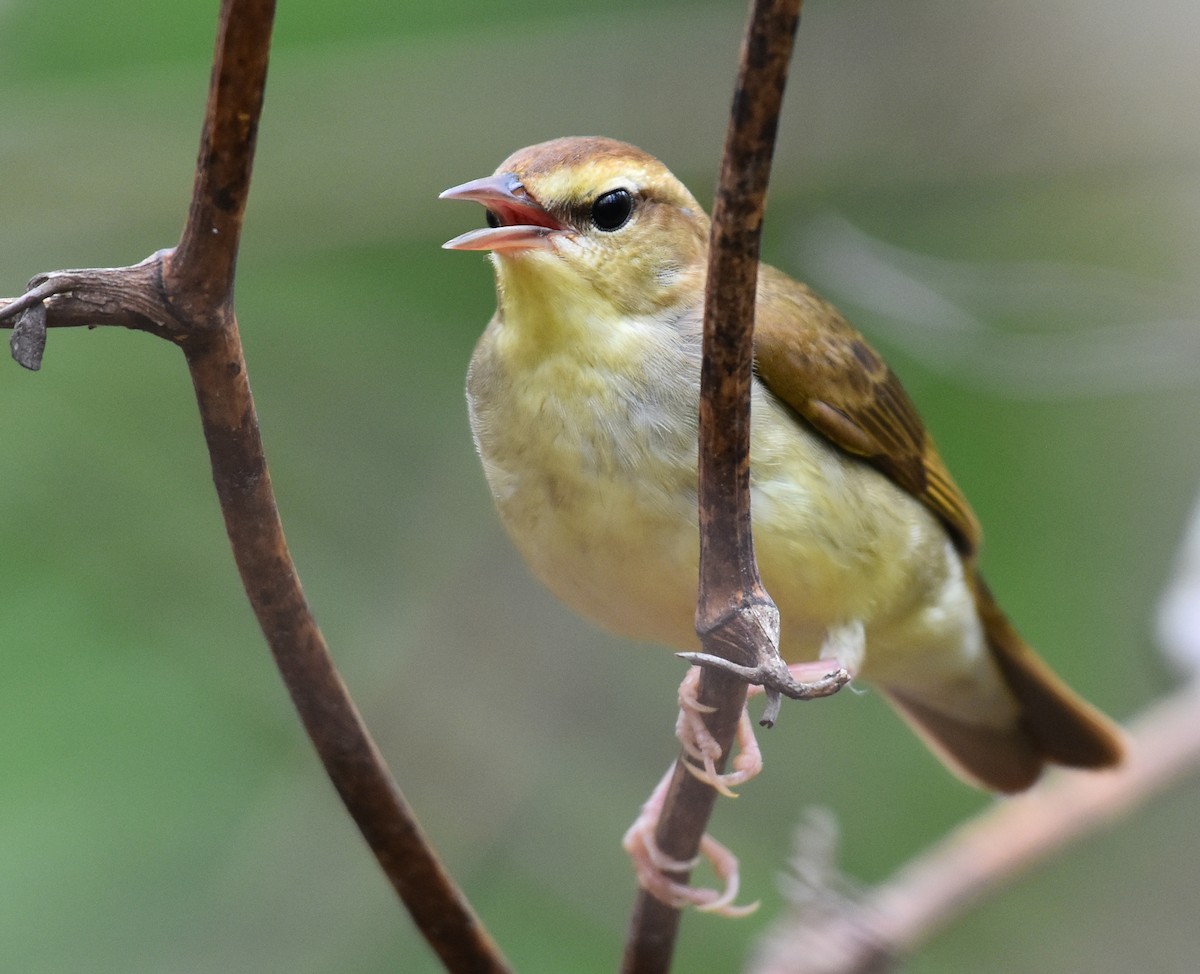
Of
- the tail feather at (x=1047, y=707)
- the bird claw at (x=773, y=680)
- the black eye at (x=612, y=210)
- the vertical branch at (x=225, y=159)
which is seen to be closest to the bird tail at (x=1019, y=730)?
the tail feather at (x=1047, y=707)

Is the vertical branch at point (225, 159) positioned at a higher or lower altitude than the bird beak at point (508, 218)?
higher

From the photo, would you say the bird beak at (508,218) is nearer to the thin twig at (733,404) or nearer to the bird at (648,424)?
the bird at (648,424)

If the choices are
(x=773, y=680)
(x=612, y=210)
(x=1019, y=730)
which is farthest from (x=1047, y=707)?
(x=773, y=680)

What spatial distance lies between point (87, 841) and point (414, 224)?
222 cm

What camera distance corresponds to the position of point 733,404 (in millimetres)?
1539

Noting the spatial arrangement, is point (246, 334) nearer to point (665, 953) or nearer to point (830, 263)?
point (830, 263)

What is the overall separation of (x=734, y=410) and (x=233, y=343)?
1.69ft

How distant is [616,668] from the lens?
17.3 feet

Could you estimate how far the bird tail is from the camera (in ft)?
11.6

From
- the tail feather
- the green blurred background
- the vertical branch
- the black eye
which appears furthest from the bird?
the green blurred background

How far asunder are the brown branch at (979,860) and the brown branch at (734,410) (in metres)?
1.18

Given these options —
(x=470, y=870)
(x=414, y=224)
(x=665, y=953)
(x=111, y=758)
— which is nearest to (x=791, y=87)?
(x=414, y=224)

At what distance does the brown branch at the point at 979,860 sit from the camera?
3084 mm

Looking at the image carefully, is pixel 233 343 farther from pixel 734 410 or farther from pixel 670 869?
pixel 670 869
